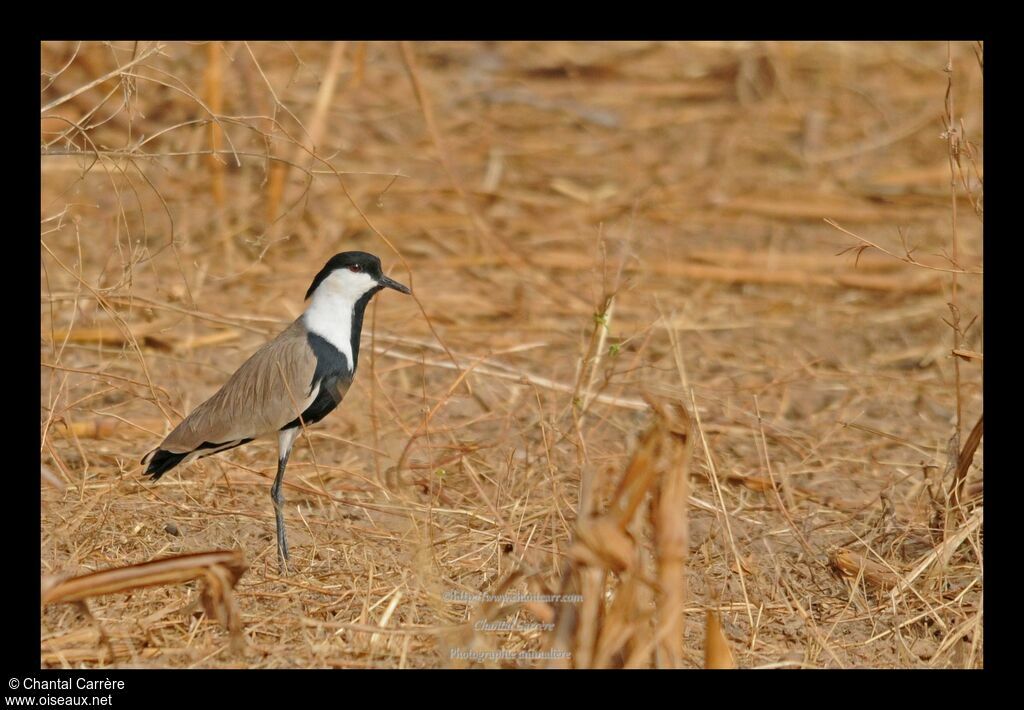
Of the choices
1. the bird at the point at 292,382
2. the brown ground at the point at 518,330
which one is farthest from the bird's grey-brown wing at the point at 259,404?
the brown ground at the point at 518,330

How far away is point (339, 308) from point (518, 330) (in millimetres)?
2095

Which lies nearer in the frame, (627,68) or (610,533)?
(610,533)

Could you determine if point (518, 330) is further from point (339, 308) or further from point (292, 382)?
point (292, 382)

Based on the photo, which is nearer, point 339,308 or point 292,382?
point 292,382

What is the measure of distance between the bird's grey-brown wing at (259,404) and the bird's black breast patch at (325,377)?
0.02m

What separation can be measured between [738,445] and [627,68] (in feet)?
16.7

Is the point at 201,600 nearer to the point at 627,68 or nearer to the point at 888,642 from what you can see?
the point at 888,642

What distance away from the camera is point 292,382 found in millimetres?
4004

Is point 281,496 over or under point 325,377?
under

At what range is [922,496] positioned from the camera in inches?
169

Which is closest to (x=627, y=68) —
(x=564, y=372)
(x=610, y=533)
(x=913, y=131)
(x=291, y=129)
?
(x=913, y=131)

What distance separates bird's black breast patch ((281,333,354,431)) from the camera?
158 inches

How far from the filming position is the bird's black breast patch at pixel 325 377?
13.2 ft

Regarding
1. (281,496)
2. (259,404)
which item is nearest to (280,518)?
(281,496)
